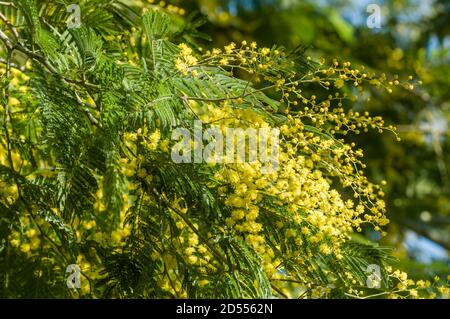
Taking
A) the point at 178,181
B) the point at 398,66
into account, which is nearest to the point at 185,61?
the point at 178,181

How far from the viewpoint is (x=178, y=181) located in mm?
3014

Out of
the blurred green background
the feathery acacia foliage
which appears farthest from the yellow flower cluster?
the blurred green background

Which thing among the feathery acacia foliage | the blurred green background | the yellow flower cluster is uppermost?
the blurred green background

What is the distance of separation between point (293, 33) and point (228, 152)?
11.4ft

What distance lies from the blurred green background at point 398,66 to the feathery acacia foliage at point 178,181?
10.3 ft

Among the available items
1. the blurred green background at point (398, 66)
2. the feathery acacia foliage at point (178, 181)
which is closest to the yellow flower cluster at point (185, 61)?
the feathery acacia foliage at point (178, 181)

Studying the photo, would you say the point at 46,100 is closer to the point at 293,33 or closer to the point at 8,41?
the point at 8,41

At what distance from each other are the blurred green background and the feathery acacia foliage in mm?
3127

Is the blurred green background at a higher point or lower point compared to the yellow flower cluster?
higher

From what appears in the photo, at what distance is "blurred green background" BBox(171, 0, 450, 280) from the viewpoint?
6.54m

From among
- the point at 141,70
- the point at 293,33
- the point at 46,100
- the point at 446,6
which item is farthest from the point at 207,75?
the point at 446,6

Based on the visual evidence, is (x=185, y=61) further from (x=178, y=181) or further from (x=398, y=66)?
(x=398, y=66)

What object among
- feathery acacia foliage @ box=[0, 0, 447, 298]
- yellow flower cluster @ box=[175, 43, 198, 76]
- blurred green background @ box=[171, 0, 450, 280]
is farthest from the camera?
blurred green background @ box=[171, 0, 450, 280]

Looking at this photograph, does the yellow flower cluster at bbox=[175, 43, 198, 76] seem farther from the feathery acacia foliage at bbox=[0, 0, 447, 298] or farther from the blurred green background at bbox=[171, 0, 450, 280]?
the blurred green background at bbox=[171, 0, 450, 280]
